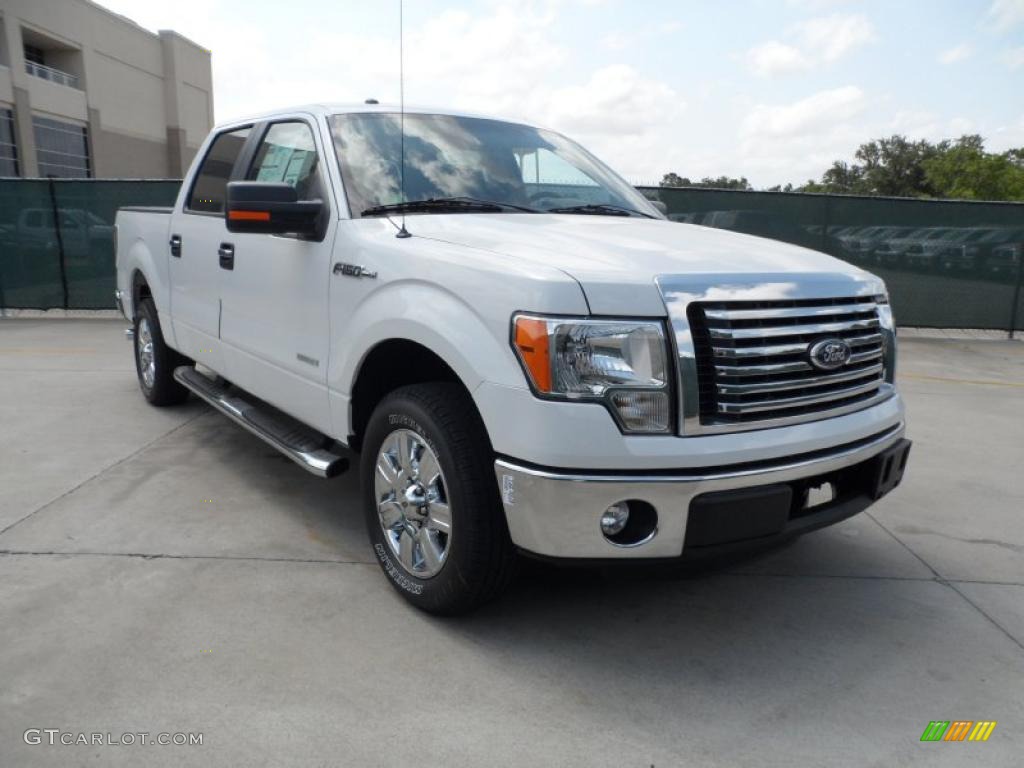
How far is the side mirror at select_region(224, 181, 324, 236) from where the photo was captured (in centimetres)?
324

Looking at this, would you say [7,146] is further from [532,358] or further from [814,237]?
[532,358]

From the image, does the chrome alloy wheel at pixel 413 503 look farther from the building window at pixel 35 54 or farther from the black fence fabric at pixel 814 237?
the building window at pixel 35 54

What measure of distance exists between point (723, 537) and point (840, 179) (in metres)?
86.0

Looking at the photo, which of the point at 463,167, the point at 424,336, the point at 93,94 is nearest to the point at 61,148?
the point at 93,94

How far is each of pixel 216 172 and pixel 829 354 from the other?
12.3ft

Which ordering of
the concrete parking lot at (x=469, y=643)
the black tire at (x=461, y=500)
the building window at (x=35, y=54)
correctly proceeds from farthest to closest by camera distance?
1. the building window at (x=35, y=54)
2. the black tire at (x=461, y=500)
3. the concrete parking lot at (x=469, y=643)

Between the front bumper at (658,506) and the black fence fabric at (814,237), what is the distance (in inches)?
324

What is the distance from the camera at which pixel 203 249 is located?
4.67 m

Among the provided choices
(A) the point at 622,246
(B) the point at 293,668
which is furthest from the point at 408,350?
(B) the point at 293,668

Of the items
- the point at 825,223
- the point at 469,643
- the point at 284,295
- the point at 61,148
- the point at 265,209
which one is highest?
the point at 61,148

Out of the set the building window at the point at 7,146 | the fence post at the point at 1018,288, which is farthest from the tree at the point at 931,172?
the building window at the point at 7,146

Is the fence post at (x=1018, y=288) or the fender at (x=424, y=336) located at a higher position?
the fender at (x=424, y=336)

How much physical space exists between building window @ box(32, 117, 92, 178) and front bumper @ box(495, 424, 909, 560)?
41.7m

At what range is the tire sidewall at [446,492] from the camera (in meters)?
2.67
